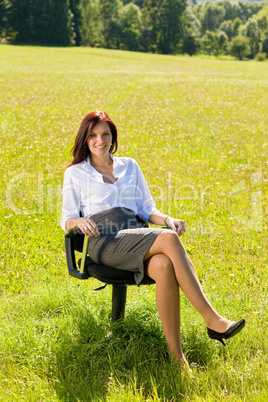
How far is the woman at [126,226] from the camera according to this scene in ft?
10.3

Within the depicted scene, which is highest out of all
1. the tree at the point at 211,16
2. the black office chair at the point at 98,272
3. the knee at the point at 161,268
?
the tree at the point at 211,16

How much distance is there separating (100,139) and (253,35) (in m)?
83.5

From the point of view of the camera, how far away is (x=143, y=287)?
4645 mm

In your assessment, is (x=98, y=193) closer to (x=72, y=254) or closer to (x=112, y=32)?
(x=72, y=254)

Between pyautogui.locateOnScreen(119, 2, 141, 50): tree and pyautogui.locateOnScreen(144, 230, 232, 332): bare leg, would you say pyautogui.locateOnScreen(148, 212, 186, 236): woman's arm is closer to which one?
pyautogui.locateOnScreen(144, 230, 232, 332): bare leg

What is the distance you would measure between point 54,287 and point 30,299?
30 centimetres

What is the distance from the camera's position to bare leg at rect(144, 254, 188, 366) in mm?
3146

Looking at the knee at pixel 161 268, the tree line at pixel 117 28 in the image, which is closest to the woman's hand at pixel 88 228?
the knee at pixel 161 268

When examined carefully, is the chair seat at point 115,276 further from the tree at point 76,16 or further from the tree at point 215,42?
the tree at point 215,42

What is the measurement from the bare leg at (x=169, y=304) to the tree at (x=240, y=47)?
260 ft

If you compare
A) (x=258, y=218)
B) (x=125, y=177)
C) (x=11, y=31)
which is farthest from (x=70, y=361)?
(x=11, y=31)

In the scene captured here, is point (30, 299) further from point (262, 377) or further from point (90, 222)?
point (262, 377)

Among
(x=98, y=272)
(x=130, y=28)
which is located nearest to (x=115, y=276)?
(x=98, y=272)

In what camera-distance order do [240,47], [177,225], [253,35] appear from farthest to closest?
[253,35]
[240,47]
[177,225]
